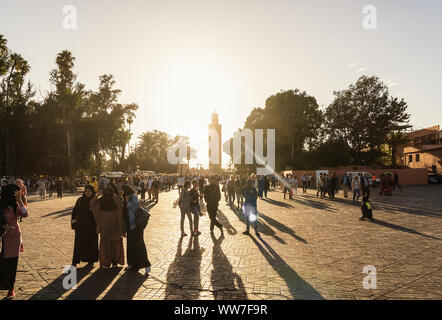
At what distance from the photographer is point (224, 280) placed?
5191mm

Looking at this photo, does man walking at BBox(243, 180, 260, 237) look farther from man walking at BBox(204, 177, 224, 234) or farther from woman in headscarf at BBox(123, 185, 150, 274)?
woman in headscarf at BBox(123, 185, 150, 274)

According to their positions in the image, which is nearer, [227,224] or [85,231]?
[85,231]

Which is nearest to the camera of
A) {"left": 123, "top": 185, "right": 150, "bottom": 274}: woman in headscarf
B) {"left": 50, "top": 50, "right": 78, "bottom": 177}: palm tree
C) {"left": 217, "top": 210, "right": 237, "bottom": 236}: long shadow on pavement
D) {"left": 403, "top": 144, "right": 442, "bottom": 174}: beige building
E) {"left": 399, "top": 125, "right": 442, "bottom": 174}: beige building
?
{"left": 123, "top": 185, "right": 150, "bottom": 274}: woman in headscarf

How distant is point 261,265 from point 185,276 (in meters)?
1.57

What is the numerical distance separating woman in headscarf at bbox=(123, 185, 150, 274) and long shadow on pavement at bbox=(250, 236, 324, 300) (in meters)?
2.50

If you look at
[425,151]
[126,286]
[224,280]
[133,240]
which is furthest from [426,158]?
[126,286]

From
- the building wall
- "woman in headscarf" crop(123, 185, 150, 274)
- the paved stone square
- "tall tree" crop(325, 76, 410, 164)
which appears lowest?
the paved stone square

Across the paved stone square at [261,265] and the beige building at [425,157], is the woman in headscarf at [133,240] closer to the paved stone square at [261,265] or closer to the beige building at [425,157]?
the paved stone square at [261,265]

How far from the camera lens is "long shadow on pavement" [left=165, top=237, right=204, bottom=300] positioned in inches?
181

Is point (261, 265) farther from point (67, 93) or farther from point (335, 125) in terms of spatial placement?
point (335, 125)

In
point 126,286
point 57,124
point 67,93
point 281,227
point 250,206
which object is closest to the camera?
point 126,286

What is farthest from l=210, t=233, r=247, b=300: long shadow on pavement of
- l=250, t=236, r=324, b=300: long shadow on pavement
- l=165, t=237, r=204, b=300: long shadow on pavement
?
l=250, t=236, r=324, b=300: long shadow on pavement
